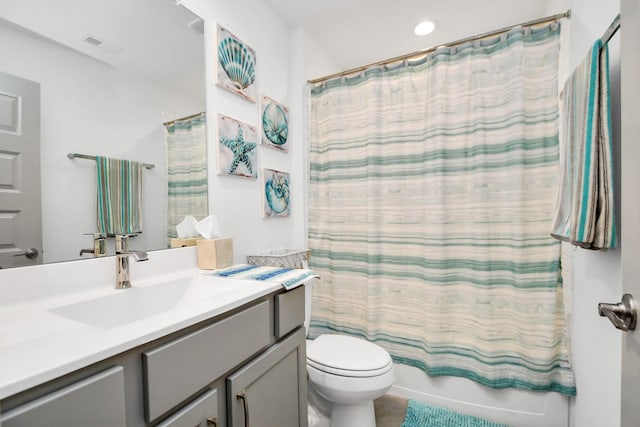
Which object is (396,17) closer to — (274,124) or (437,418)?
(274,124)

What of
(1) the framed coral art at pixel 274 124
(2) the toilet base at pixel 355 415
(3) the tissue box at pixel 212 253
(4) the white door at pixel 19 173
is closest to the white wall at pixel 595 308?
(2) the toilet base at pixel 355 415

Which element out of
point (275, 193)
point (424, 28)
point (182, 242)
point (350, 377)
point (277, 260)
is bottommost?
point (350, 377)

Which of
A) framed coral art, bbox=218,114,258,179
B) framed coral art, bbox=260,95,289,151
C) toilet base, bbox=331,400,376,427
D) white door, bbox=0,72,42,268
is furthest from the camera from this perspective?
framed coral art, bbox=260,95,289,151

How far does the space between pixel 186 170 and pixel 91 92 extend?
17.2 inches

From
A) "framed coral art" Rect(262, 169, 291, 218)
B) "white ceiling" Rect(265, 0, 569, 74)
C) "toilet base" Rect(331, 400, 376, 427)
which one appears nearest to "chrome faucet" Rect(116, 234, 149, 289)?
"framed coral art" Rect(262, 169, 291, 218)

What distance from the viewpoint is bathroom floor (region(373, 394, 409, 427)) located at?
1589 mm

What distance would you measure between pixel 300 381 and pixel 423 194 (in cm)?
119

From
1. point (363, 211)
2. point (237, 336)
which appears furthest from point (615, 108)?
point (237, 336)

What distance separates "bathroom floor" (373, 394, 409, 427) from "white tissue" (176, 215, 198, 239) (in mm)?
1433

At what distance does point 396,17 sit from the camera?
1.93 m

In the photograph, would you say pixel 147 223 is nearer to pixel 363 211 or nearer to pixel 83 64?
pixel 83 64

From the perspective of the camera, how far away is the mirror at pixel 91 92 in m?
0.85

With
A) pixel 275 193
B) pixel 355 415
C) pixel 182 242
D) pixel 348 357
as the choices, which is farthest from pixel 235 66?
pixel 355 415

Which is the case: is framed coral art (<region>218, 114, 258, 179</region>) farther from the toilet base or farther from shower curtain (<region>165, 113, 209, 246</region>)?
the toilet base
